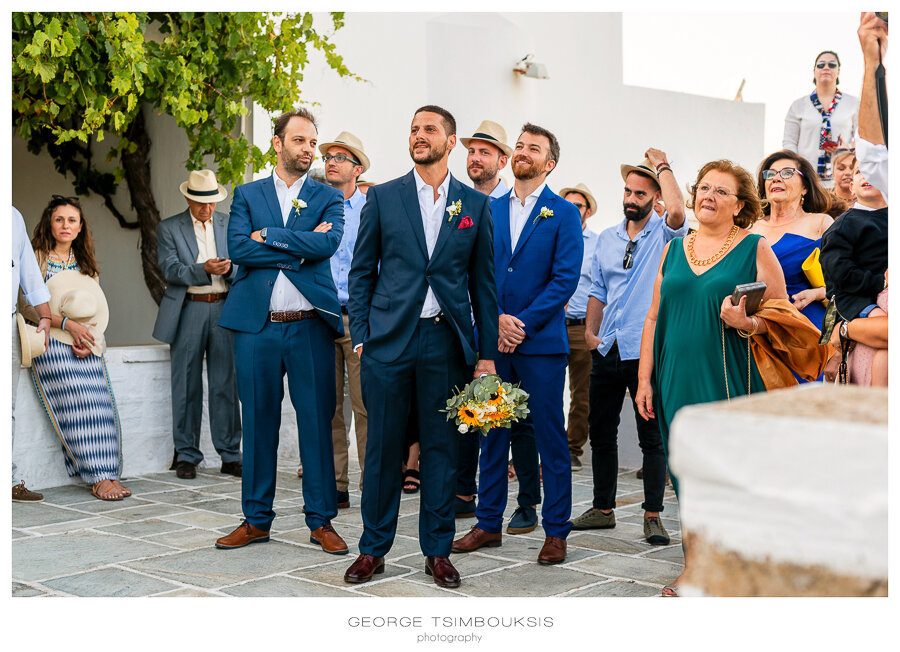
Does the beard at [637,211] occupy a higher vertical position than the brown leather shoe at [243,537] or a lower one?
higher

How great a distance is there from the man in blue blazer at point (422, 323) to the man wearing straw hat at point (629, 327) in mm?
1071

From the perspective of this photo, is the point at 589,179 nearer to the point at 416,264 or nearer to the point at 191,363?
the point at 191,363

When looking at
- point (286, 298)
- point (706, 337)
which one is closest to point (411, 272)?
point (286, 298)

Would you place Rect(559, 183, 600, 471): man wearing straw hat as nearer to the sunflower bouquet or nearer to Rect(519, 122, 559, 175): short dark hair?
Rect(519, 122, 559, 175): short dark hair

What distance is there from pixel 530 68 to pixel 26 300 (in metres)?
6.47

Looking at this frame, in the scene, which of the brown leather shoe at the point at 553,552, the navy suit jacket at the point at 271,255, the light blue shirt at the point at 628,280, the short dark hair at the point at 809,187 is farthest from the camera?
the light blue shirt at the point at 628,280

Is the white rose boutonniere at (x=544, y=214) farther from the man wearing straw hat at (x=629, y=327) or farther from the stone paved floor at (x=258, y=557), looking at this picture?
the stone paved floor at (x=258, y=557)

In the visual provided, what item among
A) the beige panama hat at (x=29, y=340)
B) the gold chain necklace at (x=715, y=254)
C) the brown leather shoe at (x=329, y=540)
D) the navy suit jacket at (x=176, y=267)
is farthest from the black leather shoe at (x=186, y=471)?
the gold chain necklace at (x=715, y=254)

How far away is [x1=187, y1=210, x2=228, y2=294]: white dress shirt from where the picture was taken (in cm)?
676

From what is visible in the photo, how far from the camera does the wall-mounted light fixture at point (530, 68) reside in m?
10.5

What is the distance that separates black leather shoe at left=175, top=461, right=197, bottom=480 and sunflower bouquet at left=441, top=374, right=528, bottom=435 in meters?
3.25

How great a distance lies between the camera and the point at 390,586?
387 cm

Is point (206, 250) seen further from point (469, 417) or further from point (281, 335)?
point (469, 417)

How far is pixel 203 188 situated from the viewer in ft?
22.4
